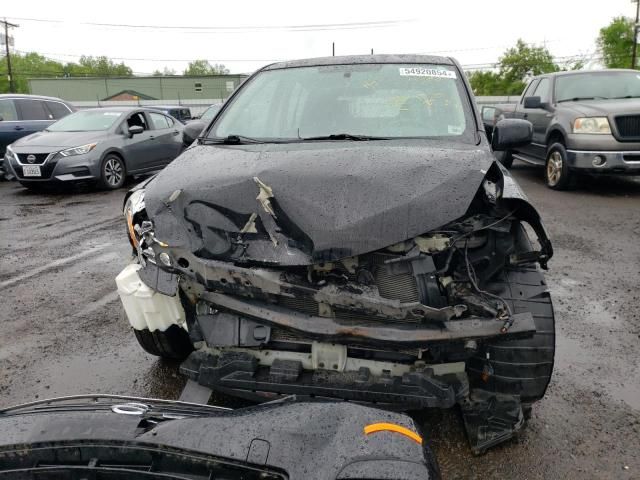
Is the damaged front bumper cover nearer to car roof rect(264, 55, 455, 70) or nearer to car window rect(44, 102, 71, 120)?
car roof rect(264, 55, 455, 70)

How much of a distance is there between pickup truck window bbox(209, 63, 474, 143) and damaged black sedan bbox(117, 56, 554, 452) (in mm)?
516

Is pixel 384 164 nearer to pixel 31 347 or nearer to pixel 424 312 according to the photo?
pixel 424 312

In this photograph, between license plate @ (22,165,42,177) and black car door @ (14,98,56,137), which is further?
black car door @ (14,98,56,137)

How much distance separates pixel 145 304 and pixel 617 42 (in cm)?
6209

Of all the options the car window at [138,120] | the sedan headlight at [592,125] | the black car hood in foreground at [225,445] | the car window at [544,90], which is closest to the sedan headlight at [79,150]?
the car window at [138,120]

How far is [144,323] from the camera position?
2506 mm

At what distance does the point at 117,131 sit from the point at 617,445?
976 cm

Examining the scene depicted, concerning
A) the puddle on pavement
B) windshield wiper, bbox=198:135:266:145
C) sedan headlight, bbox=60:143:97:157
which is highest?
windshield wiper, bbox=198:135:266:145

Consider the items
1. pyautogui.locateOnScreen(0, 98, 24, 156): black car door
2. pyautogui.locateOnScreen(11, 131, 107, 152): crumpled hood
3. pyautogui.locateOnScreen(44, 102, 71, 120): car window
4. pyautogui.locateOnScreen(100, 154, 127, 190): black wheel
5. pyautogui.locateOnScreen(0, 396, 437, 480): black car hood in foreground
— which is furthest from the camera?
pyautogui.locateOnScreen(44, 102, 71, 120): car window

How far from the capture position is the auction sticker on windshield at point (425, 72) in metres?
3.46

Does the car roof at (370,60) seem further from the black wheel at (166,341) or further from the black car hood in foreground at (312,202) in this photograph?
the black wheel at (166,341)

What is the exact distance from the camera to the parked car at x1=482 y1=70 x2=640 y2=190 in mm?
7582

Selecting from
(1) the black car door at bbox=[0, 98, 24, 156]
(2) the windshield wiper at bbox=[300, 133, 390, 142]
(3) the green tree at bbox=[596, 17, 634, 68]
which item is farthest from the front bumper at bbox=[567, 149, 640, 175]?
(3) the green tree at bbox=[596, 17, 634, 68]

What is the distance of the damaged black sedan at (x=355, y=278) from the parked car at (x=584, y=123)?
18.6 ft
